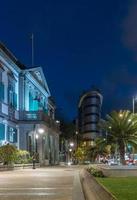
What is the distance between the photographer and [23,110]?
82.6 meters

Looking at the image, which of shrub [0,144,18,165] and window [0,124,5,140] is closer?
shrub [0,144,18,165]

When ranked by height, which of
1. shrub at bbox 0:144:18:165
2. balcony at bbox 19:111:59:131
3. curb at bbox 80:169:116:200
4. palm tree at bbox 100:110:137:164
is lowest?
curb at bbox 80:169:116:200

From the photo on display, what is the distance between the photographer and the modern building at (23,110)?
238ft

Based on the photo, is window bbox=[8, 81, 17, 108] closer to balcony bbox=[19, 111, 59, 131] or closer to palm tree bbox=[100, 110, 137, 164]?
balcony bbox=[19, 111, 59, 131]

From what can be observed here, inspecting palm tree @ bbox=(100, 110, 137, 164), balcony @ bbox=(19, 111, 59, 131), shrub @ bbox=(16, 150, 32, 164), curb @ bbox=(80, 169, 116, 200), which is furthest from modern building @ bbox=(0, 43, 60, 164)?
curb @ bbox=(80, 169, 116, 200)

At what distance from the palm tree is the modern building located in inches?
758

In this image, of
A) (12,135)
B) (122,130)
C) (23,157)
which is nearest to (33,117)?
(12,135)

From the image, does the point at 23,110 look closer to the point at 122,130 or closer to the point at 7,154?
the point at 7,154

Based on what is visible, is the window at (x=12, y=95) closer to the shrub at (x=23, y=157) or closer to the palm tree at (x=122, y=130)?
the shrub at (x=23, y=157)

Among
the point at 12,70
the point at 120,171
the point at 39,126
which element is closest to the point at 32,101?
the point at 39,126

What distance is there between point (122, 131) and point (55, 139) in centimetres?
5156

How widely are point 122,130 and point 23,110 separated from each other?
99.6 ft

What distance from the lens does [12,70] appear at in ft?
251

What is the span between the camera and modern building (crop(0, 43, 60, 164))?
7244 cm
